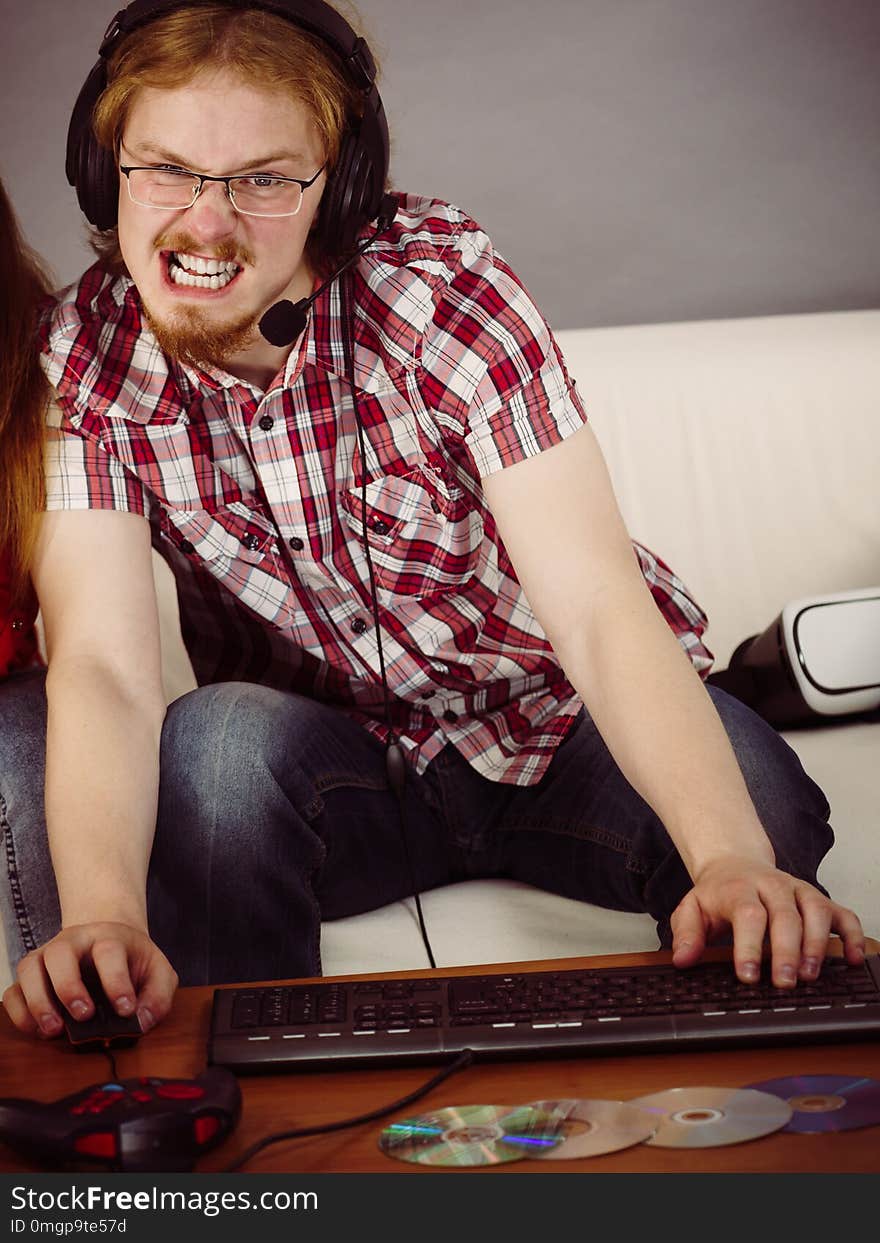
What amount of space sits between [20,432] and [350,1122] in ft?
2.42

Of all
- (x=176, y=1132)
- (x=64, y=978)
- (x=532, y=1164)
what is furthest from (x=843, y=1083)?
(x=64, y=978)

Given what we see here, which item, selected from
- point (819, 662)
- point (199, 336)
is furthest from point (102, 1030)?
point (819, 662)

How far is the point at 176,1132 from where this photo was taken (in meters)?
0.60

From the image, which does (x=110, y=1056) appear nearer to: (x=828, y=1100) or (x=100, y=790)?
(x=100, y=790)

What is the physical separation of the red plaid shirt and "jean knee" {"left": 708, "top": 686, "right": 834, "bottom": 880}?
0.55ft

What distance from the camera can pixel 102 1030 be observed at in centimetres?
75

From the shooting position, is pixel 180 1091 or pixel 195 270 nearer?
pixel 180 1091

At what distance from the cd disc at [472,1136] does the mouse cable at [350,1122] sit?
0.6 inches

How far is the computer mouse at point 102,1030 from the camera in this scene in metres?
0.75

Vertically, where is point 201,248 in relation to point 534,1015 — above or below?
above

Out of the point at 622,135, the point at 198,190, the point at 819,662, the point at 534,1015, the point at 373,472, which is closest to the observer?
the point at 534,1015

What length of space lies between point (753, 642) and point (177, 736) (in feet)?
2.91

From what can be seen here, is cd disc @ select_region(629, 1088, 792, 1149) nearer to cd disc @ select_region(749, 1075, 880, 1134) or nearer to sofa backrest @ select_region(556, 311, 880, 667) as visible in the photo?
cd disc @ select_region(749, 1075, 880, 1134)

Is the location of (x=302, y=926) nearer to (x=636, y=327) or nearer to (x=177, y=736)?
(x=177, y=736)
